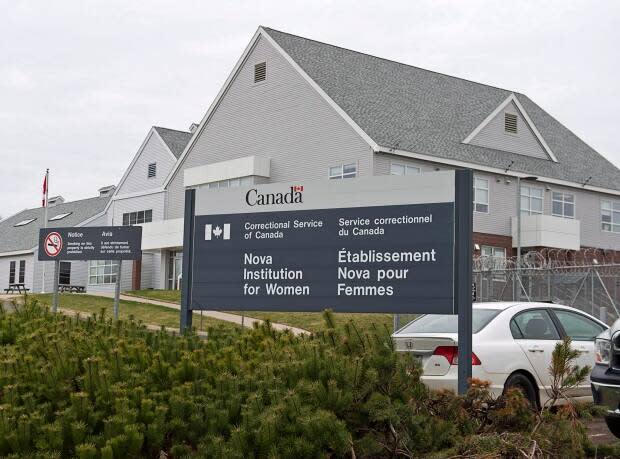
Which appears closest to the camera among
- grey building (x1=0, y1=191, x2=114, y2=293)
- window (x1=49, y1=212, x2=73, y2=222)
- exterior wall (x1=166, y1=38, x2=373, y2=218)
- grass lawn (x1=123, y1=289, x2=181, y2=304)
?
exterior wall (x1=166, y1=38, x2=373, y2=218)

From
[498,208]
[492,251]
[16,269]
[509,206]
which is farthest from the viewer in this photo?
[16,269]

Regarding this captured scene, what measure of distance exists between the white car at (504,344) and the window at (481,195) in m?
26.4

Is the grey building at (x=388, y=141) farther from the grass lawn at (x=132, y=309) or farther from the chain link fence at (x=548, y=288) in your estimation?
the grass lawn at (x=132, y=309)

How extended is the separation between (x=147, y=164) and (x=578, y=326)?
4137 cm

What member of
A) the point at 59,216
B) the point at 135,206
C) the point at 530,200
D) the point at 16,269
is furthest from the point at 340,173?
the point at 59,216

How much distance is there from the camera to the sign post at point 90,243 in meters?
25.4

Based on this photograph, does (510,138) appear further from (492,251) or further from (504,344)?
(504,344)

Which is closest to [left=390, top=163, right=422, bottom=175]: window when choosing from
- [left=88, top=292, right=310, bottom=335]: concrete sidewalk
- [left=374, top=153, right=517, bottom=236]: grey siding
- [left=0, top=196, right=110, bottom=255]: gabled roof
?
[left=374, top=153, right=517, bottom=236]: grey siding

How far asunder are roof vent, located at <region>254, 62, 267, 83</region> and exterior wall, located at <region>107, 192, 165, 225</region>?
10.7m

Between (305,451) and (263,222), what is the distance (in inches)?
217

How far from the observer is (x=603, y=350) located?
367 inches

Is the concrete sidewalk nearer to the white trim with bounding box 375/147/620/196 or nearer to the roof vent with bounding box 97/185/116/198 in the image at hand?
the white trim with bounding box 375/147/620/196

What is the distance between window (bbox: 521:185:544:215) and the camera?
41250 mm

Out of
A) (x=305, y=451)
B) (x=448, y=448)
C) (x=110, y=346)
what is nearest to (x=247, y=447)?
(x=305, y=451)
